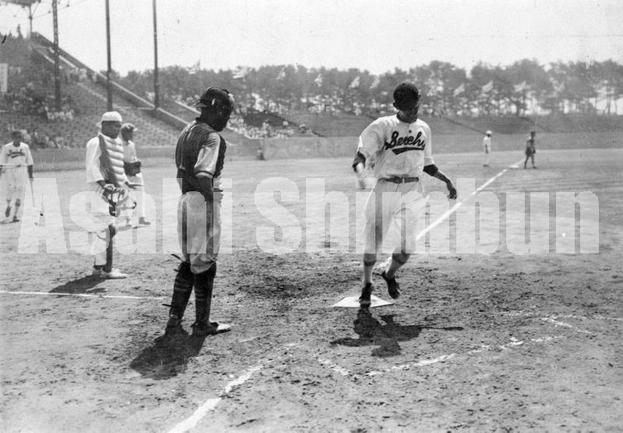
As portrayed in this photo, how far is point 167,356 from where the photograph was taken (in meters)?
4.76

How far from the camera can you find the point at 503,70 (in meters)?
87.4

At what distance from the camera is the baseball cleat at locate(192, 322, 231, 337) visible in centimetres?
532

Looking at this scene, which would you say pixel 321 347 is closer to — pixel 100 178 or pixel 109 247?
pixel 109 247

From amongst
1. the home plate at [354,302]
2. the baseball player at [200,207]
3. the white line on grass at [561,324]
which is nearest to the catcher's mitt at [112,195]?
the baseball player at [200,207]

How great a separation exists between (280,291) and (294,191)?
39.4 feet

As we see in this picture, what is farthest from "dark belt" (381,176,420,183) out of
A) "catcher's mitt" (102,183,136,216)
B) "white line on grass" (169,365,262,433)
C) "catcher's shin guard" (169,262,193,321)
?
"catcher's mitt" (102,183,136,216)

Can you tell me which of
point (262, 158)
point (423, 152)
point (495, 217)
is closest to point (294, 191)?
point (495, 217)

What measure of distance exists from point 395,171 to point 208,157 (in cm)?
197

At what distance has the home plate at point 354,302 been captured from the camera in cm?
625

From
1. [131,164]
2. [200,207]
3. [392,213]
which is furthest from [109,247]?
[131,164]

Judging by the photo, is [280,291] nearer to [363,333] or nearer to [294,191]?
[363,333]

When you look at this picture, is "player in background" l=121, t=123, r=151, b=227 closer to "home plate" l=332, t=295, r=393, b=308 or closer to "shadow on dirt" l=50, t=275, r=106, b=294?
"shadow on dirt" l=50, t=275, r=106, b=294

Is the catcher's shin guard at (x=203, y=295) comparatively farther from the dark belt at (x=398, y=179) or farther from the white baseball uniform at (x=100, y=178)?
the white baseball uniform at (x=100, y=178)

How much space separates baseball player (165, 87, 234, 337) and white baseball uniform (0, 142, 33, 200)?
31.7 ft
